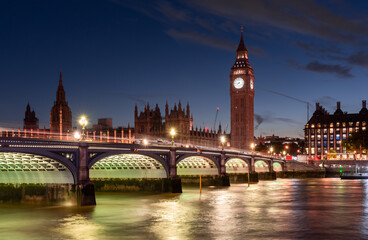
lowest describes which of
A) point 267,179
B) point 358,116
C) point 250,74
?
point 267,179

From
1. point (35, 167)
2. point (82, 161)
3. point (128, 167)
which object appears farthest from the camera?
point (128, 167)

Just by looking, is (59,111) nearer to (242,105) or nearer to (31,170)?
(242,105)

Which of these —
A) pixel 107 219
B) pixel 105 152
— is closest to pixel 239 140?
pixel 105 152

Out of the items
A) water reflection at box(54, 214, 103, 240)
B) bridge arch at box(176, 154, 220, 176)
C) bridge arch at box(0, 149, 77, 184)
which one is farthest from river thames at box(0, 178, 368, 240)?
bridge arch at box(176, 154, 220, 176)

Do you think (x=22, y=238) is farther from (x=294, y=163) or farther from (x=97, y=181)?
(x=294, y=163)

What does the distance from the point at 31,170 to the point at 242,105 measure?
4874 inches

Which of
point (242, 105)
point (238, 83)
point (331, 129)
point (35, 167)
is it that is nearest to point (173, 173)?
point (35, 167)

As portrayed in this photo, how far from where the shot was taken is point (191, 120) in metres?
157

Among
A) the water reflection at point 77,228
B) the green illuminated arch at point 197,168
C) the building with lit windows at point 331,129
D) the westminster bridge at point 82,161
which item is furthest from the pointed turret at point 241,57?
the water reflection at point 77,228

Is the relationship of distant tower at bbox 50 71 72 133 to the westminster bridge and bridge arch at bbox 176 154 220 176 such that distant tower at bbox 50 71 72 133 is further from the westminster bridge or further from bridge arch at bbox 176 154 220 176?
the westminster bridge

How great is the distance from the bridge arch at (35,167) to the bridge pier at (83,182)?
0.63 m

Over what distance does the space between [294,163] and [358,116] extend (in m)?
66.0

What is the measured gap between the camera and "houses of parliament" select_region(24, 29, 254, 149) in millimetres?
144625

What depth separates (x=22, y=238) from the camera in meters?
26.9
